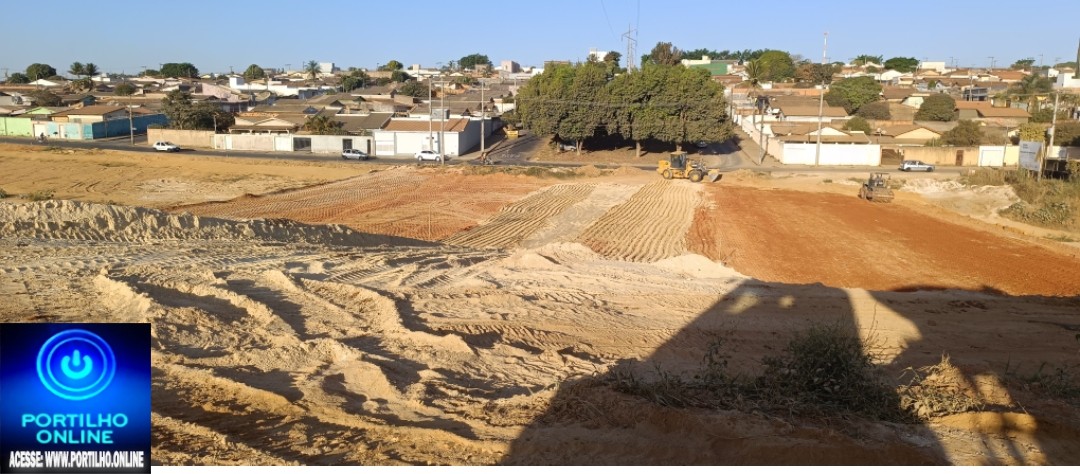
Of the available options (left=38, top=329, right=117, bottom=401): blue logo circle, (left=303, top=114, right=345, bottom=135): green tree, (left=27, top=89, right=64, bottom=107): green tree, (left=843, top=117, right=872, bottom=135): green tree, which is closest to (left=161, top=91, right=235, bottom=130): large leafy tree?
(left=303, top=114, right=345, bottom=135): green tree

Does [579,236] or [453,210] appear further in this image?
[453,210]

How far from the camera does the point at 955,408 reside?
755 cm

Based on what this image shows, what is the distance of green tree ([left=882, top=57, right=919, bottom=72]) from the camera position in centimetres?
16662

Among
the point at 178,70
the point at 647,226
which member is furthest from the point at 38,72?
the point at 647,226

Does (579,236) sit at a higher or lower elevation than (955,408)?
lower

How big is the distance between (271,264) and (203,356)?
609 centimetres

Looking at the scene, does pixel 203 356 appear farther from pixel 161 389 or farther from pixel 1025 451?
pixel 1025 451

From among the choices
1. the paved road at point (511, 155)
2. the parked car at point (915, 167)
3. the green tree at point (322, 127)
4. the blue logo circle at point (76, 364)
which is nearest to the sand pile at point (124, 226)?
the blue logo circle at point (76, 364)

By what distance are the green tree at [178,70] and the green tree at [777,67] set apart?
424 ft

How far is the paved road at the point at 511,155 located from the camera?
5549 cm

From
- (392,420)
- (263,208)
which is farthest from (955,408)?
(263,208)

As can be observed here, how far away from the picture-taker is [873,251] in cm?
2431

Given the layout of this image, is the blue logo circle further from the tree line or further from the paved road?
the tree line

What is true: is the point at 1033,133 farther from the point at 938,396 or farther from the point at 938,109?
the point at 938,396
